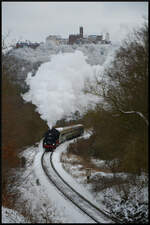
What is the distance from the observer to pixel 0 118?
10492 mm

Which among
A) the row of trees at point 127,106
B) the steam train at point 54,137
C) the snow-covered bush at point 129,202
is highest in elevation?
the row of trees at point 127,106

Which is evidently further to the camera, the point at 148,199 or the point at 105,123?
the point at 105,123

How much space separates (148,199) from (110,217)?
5.48 feet

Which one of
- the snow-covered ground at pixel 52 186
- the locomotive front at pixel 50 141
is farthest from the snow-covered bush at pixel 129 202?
the locomotive front at pixel 50 141

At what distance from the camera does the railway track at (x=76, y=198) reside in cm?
1064

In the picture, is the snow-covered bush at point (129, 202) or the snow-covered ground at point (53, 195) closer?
the snow-covered bush at point (129, 202)

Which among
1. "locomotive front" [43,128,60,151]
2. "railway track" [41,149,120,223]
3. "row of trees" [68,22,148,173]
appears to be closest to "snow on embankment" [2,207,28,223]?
"railway track" [41,149,120,223]

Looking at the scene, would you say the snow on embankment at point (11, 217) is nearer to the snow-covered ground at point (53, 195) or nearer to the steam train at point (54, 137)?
the snow-covered ground at point (53, 195)

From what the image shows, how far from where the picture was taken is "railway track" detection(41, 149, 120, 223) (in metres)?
10.6

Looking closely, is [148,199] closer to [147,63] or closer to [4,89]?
[147,63]

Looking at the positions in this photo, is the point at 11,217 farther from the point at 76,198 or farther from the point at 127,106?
the point at 127,106

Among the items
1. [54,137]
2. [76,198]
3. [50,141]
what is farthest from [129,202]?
[54,137]

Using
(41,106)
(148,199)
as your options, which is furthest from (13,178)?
(41,106)

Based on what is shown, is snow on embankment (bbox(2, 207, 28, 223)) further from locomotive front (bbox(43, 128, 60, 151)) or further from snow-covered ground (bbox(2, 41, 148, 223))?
locomotive front (bbox(43, 128, 60, 151))
